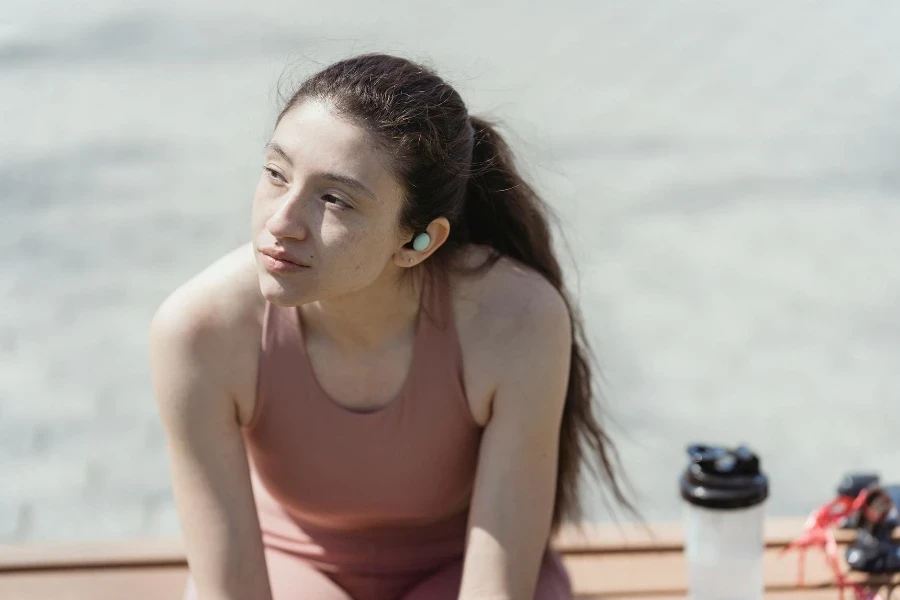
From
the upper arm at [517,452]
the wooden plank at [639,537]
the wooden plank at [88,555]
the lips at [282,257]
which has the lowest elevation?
the wooden plank at [639,537]

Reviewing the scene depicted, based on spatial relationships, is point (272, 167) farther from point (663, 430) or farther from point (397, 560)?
point (663, 430)

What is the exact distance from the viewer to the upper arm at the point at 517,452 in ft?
5.96

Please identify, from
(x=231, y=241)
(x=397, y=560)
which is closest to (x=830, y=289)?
(x=231, y=241)

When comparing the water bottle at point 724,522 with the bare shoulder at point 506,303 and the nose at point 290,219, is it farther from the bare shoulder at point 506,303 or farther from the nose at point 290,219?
the nose at point 290,219

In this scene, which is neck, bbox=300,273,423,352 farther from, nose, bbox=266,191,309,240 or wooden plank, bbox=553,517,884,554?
wooden plank, bbox=553,517,884,554

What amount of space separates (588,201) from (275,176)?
2.72 m

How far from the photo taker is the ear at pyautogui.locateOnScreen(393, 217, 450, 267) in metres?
1.72

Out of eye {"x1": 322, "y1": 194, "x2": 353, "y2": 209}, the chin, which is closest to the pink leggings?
the chin

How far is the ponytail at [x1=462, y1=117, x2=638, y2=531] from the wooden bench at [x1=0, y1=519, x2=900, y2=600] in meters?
0.17

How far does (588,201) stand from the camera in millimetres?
4277

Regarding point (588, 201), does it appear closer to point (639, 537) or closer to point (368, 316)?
point (639, 537)

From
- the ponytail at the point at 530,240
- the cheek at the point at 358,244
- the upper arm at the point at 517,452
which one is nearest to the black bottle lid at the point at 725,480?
the ponytail at the point at 530,240

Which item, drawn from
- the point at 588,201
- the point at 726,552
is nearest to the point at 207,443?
the point at 726,552

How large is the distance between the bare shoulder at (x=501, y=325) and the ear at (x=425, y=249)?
131mm
